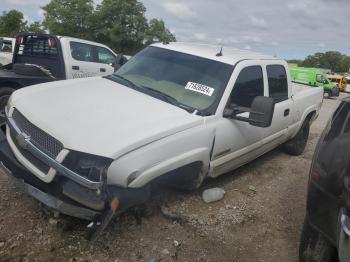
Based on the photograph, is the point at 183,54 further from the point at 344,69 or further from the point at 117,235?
the point at 344,69

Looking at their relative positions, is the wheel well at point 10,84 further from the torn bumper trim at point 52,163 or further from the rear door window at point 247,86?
the rear door window at point 247,86

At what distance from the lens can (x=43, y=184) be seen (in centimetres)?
302

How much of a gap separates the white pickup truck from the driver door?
0.01 metres

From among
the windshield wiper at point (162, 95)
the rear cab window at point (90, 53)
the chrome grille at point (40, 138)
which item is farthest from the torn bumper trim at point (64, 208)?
the rear cab window at point (90, 53)

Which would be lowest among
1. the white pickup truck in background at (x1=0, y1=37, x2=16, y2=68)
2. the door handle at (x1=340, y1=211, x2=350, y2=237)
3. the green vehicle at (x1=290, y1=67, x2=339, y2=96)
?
the green vehicle at (x1=290, y1=67, x2=339, y2=96)

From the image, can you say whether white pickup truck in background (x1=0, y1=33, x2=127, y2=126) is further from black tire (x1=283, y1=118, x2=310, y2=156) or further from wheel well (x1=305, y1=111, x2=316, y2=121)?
wheel well (x1=305, y1=111, x2=316, y2=121)

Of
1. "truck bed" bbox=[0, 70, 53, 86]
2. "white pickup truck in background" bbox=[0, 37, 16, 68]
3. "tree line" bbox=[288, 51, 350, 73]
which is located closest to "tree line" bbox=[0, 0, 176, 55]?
"white pickup truck in background" bbox=[0, 37, 16, 68]

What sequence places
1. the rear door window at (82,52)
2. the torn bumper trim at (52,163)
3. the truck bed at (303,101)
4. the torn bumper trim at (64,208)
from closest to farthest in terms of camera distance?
1. the torn bumper trim at (52,163)
2. the torn bumper trim at (64,208)
3. the truck bed at (303,101)
4. the rear door window at (82,52)

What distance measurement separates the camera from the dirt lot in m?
3.17

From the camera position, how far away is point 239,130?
4262 millimetres

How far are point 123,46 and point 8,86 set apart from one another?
31.1 metres

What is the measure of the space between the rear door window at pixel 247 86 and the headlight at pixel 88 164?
1.84m

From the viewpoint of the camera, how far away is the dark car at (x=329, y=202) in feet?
7.97

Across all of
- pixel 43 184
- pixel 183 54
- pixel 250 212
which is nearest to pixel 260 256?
pixel 250 212
